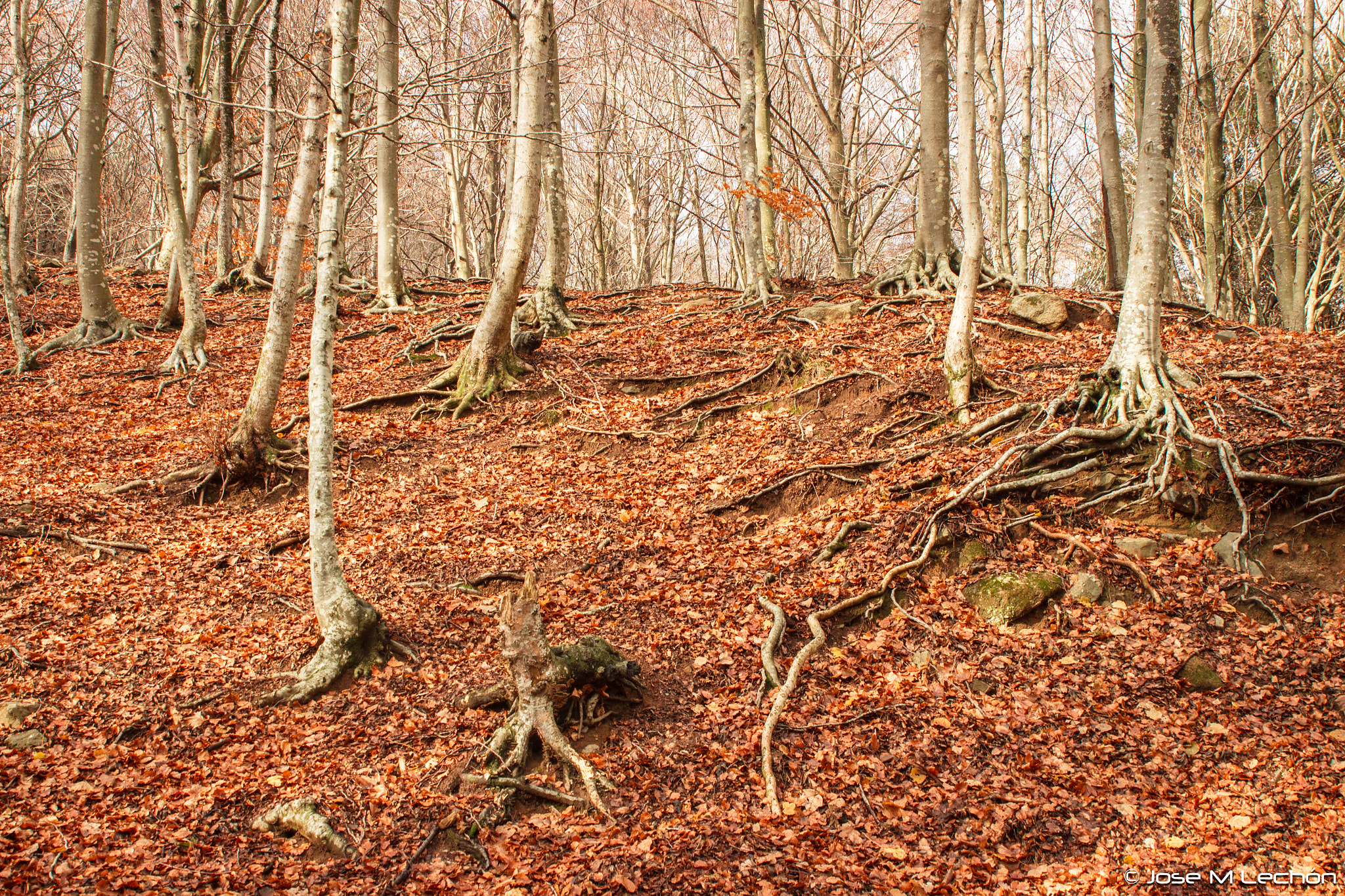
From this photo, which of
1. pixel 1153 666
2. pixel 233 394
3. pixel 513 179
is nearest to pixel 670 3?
pixel 513 179

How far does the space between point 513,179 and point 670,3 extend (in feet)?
54.5

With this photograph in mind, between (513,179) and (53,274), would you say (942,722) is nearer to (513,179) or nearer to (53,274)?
(513,179)

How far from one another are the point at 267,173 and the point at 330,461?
36.9 ft

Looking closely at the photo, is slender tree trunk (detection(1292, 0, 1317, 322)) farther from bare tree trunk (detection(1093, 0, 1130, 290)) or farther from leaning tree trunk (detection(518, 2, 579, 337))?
leaning tree trunk (detection(518, 2, 579, 337))

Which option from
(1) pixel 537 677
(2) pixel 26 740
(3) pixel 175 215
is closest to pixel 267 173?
(3) pixel 175 215

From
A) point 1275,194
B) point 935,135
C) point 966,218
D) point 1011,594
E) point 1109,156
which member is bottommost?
point 1011,594

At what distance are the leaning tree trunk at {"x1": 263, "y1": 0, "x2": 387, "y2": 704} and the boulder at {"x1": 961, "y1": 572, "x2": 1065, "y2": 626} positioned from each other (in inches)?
172

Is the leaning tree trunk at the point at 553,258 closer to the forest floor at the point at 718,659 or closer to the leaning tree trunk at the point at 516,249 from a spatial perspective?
the leaning tree trunk at the point at 516,249

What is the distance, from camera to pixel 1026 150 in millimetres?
15523

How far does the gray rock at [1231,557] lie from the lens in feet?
17.5

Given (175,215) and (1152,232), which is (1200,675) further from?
(175,215)

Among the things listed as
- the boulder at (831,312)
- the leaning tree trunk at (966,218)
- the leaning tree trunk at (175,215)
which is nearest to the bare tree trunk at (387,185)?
the leaning tree trunk at (175,215)

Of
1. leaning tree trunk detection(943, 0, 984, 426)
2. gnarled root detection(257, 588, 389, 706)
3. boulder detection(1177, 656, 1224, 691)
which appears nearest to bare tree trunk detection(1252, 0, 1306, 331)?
leaning tree trunk detection(943, 0, 984, 426)

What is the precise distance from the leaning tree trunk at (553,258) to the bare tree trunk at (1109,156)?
829cm
